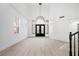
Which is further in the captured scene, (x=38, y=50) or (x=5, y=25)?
(x=5, y=25)

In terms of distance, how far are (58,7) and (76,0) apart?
64.8 inches

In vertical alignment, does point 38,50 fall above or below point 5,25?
below

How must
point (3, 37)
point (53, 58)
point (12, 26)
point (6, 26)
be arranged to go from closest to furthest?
1. point (53, 58)
2. point (3, 37)
3. point (6, 26)
4. point (12, 26)

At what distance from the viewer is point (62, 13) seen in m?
4.47

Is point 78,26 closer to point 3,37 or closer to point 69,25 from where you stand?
point 69,25

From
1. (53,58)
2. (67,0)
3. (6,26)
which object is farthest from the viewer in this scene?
(6,26)

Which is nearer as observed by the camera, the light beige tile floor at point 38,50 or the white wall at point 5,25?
the light beige tile floor at point 38,50

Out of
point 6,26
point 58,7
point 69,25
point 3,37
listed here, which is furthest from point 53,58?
point 6,26

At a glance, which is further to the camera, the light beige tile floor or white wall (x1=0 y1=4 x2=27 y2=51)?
white wall (x1=0 y1=4 x2=27 y2=51)

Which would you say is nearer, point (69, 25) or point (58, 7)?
point (69, 25)

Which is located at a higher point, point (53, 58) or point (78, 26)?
point (78, 26)

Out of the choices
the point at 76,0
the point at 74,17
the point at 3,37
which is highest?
the point at 76,0

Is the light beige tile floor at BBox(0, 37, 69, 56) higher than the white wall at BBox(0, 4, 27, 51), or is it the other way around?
the white wall at BBox(0, 4, 27, 51)

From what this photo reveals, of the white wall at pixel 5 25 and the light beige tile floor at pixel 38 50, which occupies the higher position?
the white wall at pixel 5 25
